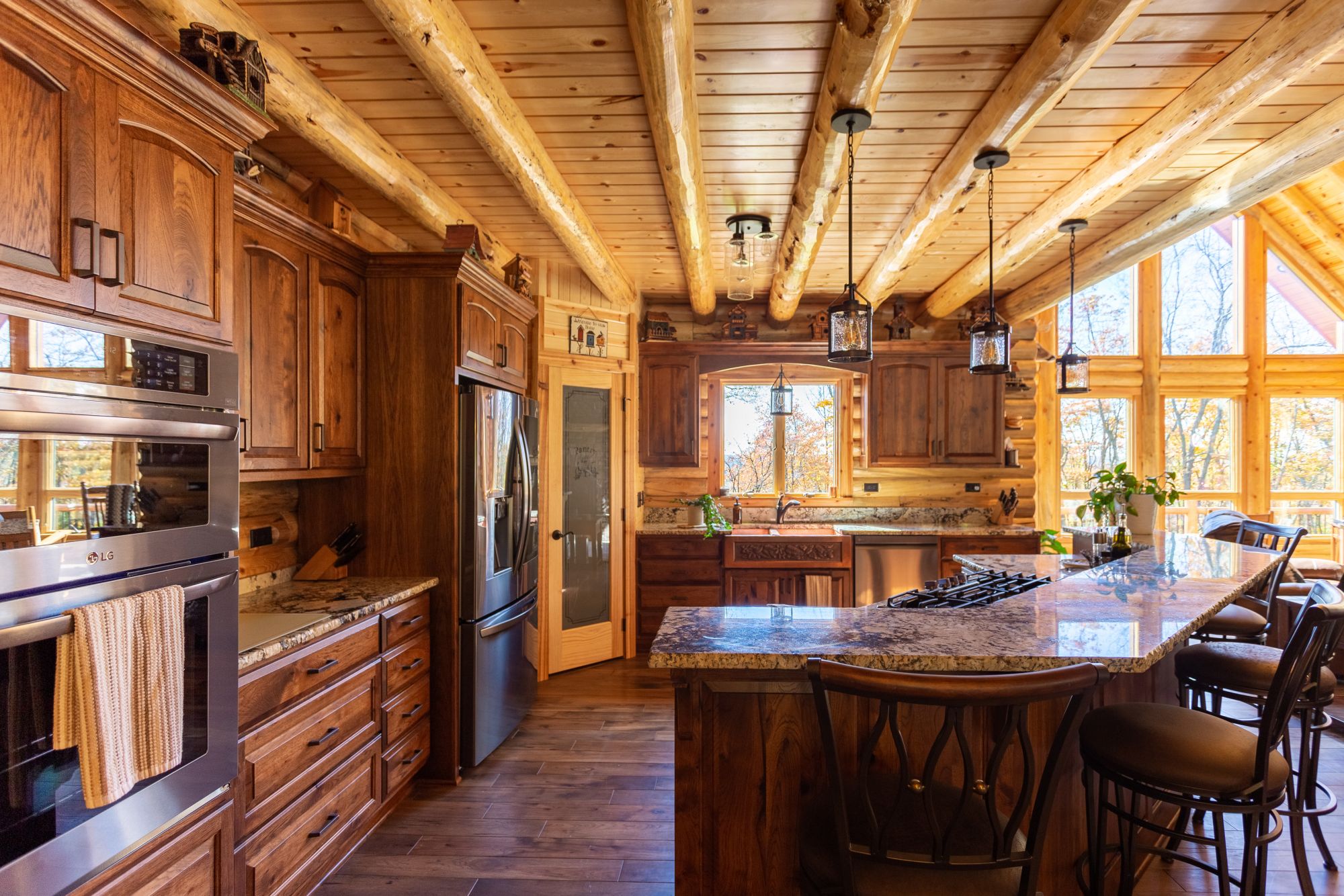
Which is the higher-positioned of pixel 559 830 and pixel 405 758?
pixel 405 758

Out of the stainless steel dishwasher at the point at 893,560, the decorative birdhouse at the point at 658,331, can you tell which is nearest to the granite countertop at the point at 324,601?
the decorative birdhouse at the point at 658,331

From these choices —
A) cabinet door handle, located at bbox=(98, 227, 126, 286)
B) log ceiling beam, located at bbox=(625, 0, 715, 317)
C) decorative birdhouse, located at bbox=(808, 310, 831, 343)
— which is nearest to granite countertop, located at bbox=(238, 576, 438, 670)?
cabinet door handle, located at bbox=(98, 227, 126, 286)

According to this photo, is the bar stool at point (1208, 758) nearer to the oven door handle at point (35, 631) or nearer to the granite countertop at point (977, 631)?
the granite countertop at point (977, 631)

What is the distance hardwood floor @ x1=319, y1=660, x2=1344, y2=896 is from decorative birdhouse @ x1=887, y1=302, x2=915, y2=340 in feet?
11.4

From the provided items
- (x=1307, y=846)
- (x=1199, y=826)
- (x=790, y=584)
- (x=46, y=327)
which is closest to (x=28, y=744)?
(x=46, y=327)

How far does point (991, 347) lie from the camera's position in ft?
8.90

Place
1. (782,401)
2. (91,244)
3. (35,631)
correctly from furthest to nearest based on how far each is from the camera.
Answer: (782,401) → (91,244) → (35,631)

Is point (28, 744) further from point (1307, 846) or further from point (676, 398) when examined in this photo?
point (676, 398)

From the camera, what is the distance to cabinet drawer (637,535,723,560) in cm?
489

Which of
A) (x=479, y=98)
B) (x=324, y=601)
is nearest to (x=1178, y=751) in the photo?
(x=324, y=601)

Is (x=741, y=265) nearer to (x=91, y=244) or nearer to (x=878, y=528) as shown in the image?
(x=878, y=528)

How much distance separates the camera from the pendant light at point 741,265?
11.3 ft

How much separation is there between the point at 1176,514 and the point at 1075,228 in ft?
13.8

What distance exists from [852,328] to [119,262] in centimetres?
205
